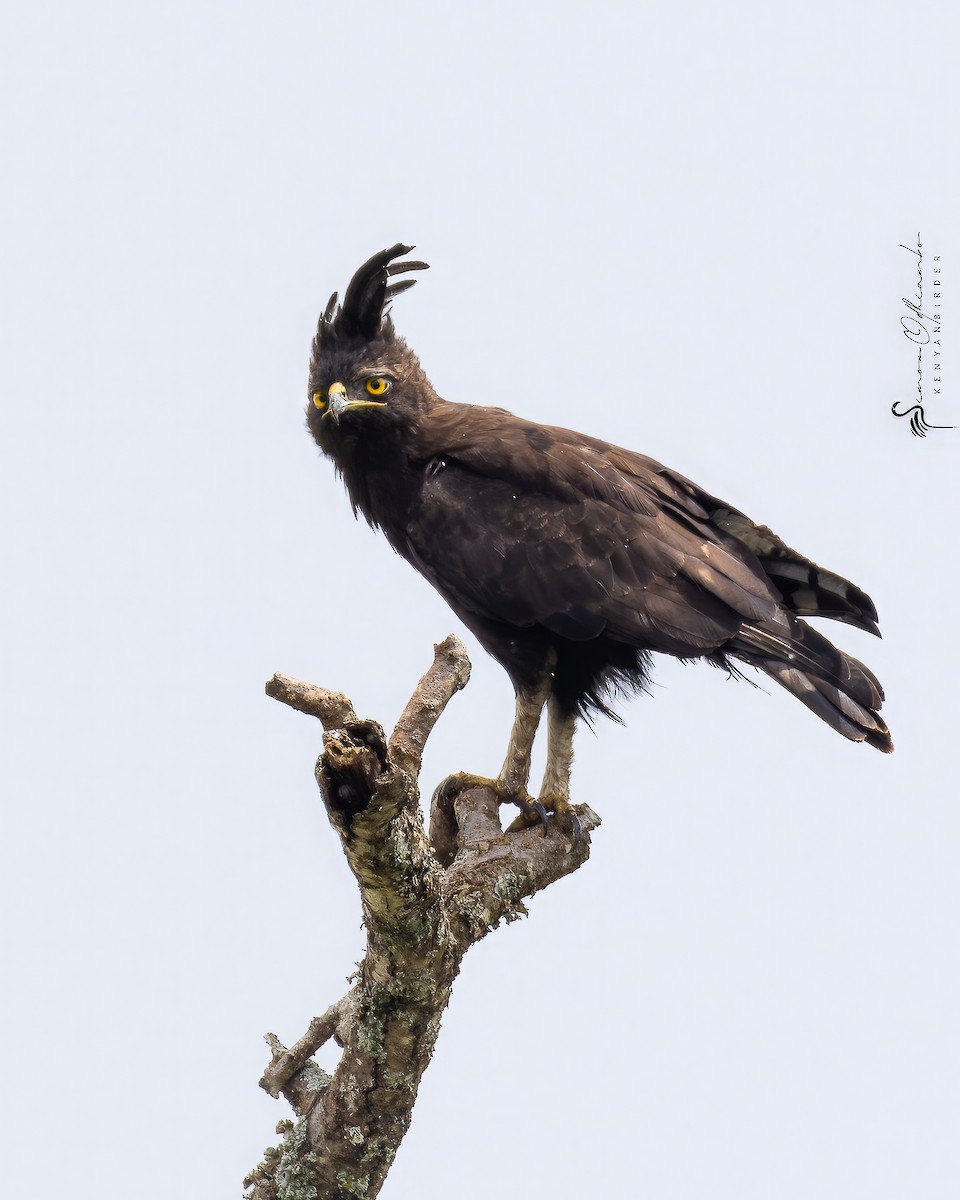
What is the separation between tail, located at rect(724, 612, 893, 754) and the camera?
19.7ft

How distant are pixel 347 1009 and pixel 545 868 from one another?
1.14m

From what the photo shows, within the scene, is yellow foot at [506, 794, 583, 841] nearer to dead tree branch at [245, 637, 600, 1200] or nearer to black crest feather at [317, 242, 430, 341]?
dead tree branch at [245, 637, 600, 1200]

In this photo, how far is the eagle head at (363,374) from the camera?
6.07 meters

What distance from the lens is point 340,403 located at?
19.6 feet

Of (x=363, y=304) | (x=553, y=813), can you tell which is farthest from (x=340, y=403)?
(x=553, y=813)

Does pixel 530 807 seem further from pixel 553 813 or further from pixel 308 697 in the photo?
pixel 308 697

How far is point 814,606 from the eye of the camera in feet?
21.0

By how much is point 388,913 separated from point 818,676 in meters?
2.16

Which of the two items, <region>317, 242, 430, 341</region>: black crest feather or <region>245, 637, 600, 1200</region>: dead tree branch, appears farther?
<region>317, 242, 430, 341</region>: black crest feather

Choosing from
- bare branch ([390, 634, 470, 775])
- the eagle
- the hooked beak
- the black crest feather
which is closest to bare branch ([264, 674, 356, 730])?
bare branch ([390, 634, 470, 775])

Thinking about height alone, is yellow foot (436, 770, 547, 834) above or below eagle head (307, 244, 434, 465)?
below

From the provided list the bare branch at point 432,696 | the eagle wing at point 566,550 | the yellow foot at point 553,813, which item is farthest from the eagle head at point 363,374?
the yellow foot at point 553,813

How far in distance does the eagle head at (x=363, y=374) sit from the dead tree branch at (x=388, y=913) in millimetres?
1030

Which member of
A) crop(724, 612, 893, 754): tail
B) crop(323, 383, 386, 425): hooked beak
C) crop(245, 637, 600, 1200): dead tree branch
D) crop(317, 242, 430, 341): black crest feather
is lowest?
crop(245, 637, 600, 1200): dead tree branch
